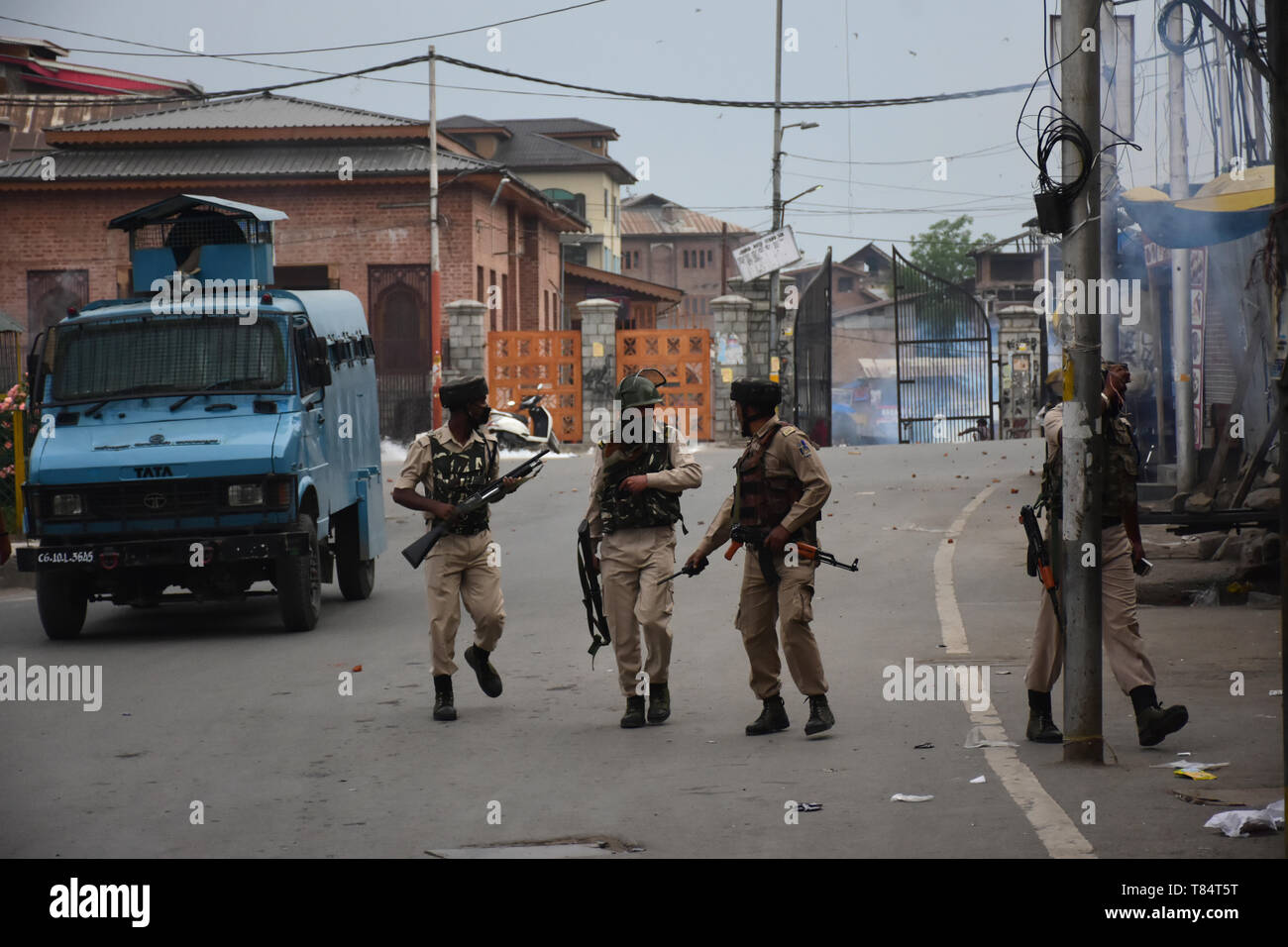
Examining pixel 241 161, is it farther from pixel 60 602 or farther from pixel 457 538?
pixel 457 538

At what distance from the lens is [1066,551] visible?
7.26 meters

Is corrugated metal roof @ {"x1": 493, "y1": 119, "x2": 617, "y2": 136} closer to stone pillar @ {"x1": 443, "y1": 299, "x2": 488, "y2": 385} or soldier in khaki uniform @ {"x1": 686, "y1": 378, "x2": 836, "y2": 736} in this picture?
stone pillar @ {"x1": 443, "y1": 299, "x2": 488, "y2": 385}

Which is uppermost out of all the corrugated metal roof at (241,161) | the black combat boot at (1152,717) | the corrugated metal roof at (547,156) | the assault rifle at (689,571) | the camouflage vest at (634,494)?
the corrugated metal roof at (547,156)

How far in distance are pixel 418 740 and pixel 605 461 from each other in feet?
5.87

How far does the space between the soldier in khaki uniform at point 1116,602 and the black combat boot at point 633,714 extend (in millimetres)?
2047

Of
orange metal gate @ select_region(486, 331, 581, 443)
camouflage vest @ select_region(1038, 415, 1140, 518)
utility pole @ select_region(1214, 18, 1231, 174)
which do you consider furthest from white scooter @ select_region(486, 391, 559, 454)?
camouflage vest @ select_region(1038, 415, 1140, 518)

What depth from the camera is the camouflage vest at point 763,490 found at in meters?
8.05

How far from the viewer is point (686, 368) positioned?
33.5 meters

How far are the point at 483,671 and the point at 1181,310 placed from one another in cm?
924

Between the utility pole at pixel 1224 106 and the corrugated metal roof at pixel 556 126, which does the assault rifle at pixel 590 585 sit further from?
the corrugated metal roof at pixel 556 126

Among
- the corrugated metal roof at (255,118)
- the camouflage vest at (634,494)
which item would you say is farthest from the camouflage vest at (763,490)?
the corrugated metal roof at (255,118)

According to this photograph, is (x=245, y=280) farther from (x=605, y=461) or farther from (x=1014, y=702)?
(x=1014, y=702)
